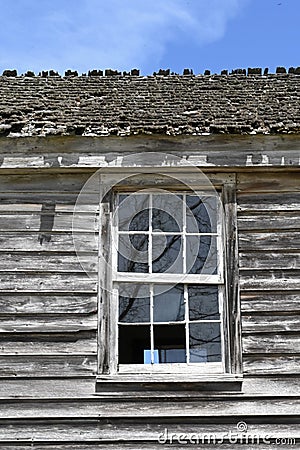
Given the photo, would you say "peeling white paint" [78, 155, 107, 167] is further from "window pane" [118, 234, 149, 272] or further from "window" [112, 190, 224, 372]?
"window pane" [118, 234, 149, 272]

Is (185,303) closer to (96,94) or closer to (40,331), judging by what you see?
(40,331)

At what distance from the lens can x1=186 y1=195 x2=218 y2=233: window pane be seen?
722 centimetres

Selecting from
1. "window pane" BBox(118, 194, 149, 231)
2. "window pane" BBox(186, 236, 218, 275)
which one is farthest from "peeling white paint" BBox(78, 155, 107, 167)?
"window pane" BBox(186, 236, 218, 275)

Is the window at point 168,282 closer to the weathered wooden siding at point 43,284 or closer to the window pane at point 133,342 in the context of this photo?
the window pane at point 133,342

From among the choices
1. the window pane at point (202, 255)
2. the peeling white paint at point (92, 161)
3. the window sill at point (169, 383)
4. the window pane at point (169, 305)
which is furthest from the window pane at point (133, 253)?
the window sill at point (169, 383)

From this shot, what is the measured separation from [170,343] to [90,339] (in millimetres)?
790

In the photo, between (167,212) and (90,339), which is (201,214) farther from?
(90,339)

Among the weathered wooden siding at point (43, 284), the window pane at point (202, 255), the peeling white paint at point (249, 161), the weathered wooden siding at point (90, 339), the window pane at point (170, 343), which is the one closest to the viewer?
the weathered wooden siding at point (90, 339)

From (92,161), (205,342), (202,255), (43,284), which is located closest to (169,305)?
(205,342)

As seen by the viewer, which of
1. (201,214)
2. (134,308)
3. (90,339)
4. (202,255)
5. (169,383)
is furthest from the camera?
(201,214)

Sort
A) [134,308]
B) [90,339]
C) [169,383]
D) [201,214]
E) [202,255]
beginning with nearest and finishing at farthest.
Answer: [169,383] → [90,339] → [134,308] → [202,255] → [201,214]

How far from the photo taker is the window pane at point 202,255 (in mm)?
7074

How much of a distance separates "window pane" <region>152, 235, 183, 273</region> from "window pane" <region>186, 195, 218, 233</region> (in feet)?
0.70

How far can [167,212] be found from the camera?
287 inches
